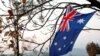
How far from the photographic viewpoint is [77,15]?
49.5 feet

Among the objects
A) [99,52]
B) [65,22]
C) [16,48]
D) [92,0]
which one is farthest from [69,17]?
[99,52]

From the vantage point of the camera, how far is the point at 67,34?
49.4 feet

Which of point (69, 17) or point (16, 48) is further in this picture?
point (16, 48)

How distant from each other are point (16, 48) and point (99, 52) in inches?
570

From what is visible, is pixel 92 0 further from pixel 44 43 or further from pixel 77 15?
pixel 44 43

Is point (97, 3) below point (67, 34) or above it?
above

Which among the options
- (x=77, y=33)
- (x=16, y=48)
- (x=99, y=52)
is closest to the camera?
(x=77, y=33)

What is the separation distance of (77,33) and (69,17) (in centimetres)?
87

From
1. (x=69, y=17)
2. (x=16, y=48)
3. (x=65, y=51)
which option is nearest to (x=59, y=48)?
(x=65, y=51)

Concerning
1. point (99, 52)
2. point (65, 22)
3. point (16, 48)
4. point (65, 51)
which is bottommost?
point (99, 52)

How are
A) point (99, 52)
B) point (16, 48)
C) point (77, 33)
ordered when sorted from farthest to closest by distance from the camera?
point (99, 52)
point (16, 48)
point (77, 33)

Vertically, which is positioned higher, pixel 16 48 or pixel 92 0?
pixel 92 0

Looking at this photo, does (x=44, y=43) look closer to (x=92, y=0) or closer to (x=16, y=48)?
(x=92, y=0)

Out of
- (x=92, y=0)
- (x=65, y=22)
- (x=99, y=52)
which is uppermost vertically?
(x=92, y=0)
